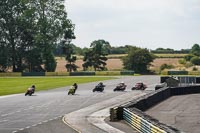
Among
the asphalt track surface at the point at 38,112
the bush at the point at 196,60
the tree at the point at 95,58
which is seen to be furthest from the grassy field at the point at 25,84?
the bush at the point at 196,60

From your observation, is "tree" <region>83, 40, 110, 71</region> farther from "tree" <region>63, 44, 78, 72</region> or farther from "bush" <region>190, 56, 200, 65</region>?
"bush" <region>190, 56, 200, 65</region>

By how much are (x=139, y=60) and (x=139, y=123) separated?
342 ft

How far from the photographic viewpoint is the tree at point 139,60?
5142 inches

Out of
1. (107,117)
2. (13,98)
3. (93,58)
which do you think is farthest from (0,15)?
(107,117)

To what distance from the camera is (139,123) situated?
27.0m

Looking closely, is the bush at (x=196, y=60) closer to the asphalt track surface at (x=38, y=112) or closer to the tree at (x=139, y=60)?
the tree at (x=139, y=60)

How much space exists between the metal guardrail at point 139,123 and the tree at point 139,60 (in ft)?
324

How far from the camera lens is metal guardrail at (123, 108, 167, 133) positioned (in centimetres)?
2291

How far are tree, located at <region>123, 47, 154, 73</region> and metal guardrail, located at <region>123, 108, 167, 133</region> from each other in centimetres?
9889

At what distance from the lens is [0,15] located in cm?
12475

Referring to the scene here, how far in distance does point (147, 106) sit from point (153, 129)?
18599mm

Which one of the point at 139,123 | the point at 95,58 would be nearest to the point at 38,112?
the point at 139,123

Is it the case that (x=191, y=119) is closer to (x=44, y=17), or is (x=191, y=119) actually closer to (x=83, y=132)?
(x=83, y=132)

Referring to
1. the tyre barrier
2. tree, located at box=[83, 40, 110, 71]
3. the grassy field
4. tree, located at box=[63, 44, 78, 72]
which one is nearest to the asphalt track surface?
the tyre barrier
